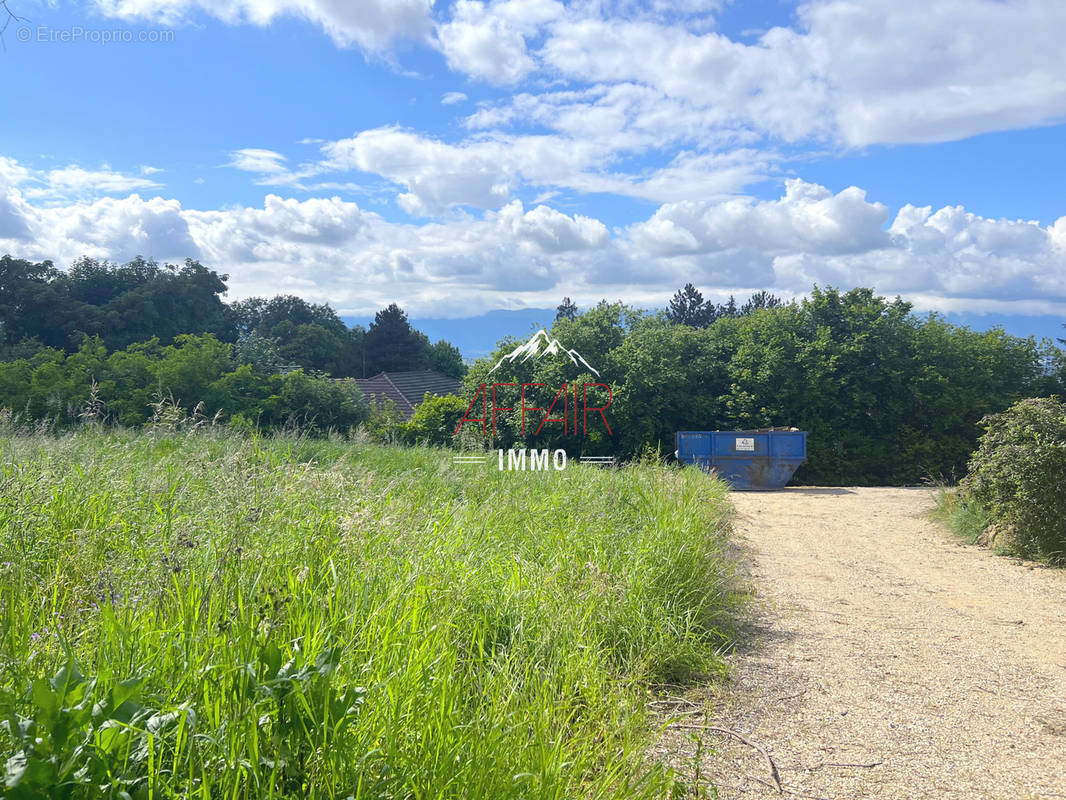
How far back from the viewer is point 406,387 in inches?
1586

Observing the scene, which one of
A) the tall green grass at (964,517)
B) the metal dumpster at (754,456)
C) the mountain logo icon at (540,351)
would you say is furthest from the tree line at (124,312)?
the tall green grass at (964,517)

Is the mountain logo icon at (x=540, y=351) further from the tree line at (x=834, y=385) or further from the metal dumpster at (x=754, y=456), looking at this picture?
the metal dumpster at (x=754, y=456)

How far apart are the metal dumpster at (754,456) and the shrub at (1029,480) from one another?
7.99 metres

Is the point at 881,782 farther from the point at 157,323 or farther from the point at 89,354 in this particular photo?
the point at 157,323

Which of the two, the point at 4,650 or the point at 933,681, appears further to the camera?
the point at 933,681

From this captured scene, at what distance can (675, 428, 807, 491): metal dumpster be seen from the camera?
16.6 metres

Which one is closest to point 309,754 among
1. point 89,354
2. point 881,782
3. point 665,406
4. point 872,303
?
point 881,782

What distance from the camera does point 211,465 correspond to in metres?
3.98

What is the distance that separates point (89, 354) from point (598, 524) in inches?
778

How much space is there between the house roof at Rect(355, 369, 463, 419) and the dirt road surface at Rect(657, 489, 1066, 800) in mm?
30462

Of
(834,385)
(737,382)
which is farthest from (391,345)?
(834,385)

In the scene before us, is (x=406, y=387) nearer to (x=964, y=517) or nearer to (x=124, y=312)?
(x=124, y=312)

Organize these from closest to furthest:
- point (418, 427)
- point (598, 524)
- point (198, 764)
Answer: point (198, 764), point (598, 524), point (418, 427)

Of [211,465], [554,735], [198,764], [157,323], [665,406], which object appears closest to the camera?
[198,764]
